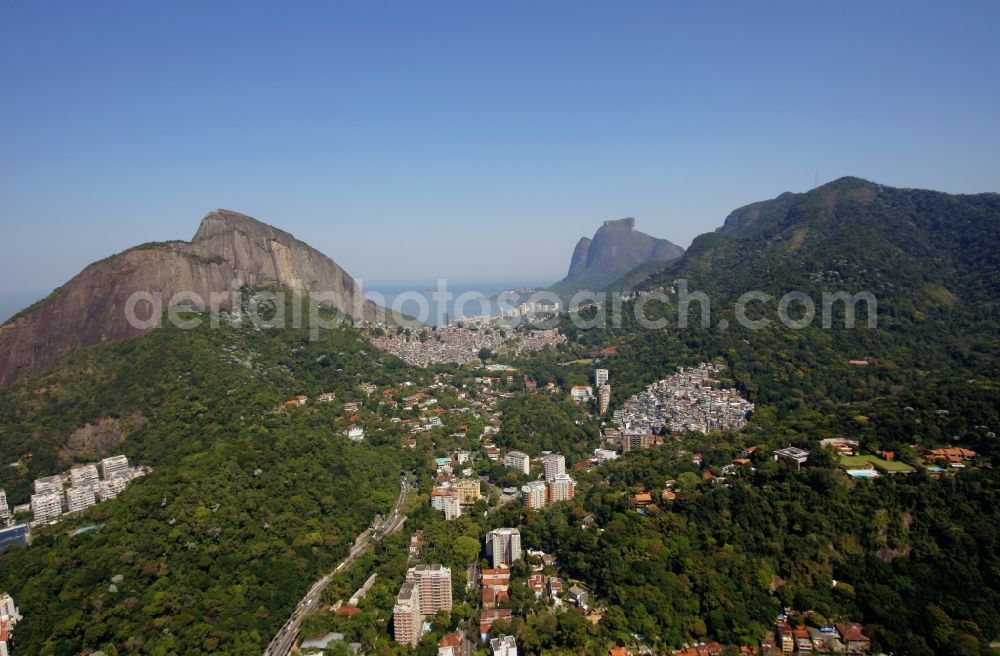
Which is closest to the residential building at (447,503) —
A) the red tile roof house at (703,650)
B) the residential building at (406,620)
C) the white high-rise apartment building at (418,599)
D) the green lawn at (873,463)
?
the white high-rise apartment building at (418,599)

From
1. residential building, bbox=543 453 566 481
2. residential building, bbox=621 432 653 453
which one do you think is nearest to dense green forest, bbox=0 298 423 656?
residential building, bbox=543 453 566 481

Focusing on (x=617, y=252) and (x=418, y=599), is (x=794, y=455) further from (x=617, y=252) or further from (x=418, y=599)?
(x=617, y=252)

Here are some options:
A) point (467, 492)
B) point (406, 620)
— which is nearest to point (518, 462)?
point (467, 492)

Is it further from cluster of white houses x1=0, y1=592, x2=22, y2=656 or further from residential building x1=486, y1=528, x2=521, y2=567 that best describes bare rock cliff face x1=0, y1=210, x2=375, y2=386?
residential building x1=486, y1=528, x2=521, y2=567

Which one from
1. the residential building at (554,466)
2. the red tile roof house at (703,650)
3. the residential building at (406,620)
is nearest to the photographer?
the red tile roof house at (703,650)

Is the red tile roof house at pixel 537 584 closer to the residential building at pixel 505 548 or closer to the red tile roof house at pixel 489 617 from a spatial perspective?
the red tile roof house at pixel 489 617
